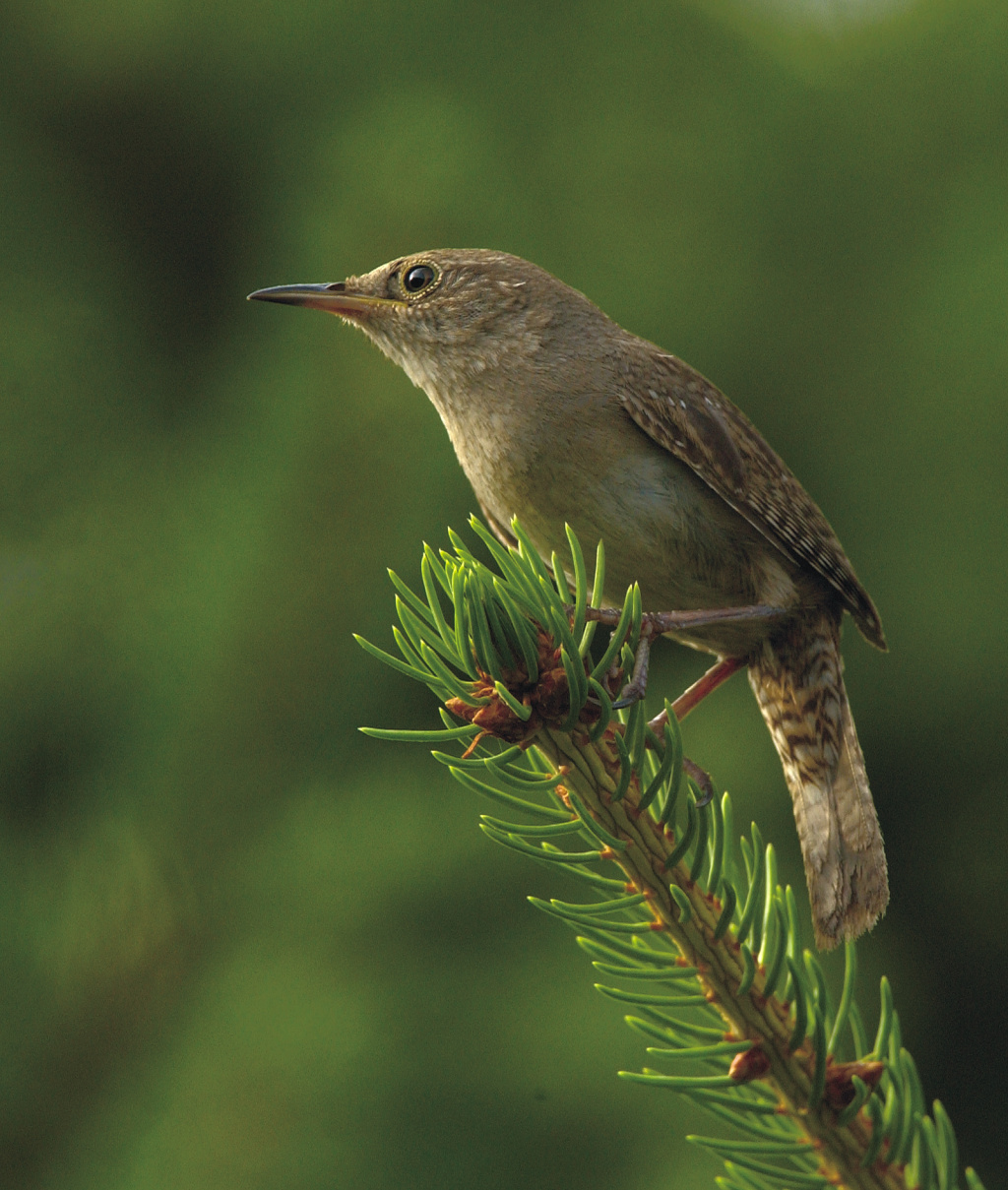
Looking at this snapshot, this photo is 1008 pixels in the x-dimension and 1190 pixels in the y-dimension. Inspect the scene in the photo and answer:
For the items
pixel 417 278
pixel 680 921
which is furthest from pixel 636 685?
pixel 417 278

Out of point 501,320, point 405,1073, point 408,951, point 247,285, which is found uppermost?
point 247,285

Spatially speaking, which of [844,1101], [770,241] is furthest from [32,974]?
[770,241]

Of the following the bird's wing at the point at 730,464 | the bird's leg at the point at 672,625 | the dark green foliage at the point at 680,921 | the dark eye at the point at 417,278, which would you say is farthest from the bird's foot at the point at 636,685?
the dark eye at the point at 417,278

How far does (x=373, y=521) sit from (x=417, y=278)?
2.43 feet

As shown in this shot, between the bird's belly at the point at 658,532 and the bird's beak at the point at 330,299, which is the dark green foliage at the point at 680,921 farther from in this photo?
the bird's beak at the point at 330,299

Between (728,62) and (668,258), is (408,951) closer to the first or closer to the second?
(668,258)

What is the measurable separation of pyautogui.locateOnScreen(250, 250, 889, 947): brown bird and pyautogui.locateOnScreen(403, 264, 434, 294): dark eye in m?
0.13

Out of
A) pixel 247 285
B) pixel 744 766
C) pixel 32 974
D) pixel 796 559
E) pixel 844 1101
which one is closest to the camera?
pixel 844 1101

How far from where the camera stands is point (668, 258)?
3.91 m

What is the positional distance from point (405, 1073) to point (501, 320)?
1967mm

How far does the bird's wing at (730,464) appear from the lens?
2.71m

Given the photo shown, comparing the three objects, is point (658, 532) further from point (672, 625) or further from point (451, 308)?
point (451, 308)

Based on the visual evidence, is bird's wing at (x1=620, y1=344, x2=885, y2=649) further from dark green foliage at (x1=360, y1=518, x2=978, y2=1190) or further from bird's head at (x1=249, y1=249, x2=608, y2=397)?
dark green foliage at (x1=360, y1=518, x2=978, y2=1190)

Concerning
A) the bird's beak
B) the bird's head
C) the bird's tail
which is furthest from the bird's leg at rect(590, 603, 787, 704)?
the bird's beak
